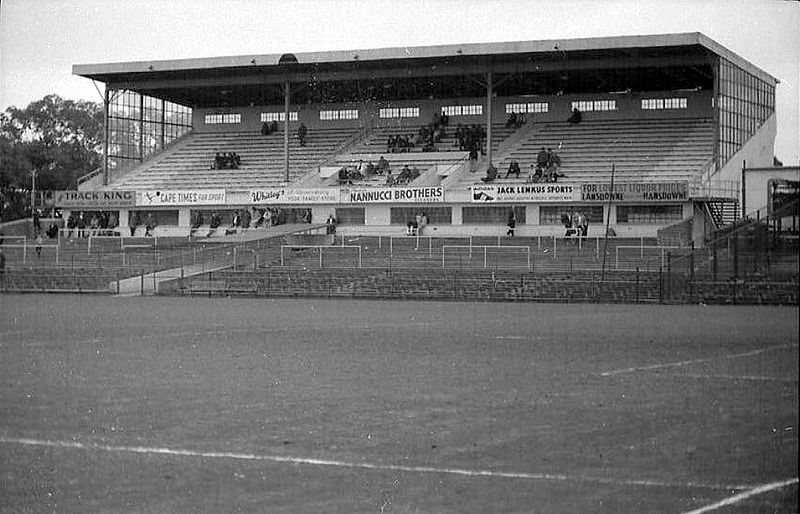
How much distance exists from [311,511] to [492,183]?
79.6ft

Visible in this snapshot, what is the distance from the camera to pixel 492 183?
94.4 ft

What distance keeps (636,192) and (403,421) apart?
2020cm

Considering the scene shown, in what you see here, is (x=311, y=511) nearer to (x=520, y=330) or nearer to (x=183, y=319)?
(x=520, y=330)

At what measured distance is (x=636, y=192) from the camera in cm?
2638

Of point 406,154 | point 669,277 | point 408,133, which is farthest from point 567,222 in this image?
point 408,133

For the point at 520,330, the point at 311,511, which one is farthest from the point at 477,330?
the point at 311,511

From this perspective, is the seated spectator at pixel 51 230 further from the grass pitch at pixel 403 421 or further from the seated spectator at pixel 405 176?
the seated spectator at pixel 405 176

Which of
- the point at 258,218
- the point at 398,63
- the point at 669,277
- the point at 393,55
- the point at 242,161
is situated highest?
the point at 398,63

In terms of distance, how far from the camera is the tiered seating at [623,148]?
27.8 meters

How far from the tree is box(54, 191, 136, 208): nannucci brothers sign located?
2.53 ft

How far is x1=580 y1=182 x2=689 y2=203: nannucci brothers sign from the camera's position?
25.4 m

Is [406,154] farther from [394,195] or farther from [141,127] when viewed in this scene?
[141,127]

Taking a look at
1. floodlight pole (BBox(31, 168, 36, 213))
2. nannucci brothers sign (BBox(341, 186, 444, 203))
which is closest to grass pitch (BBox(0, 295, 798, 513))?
floodlight pole (BBox(31, 168, 36, 213))

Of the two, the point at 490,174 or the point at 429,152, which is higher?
the point at 429,152
